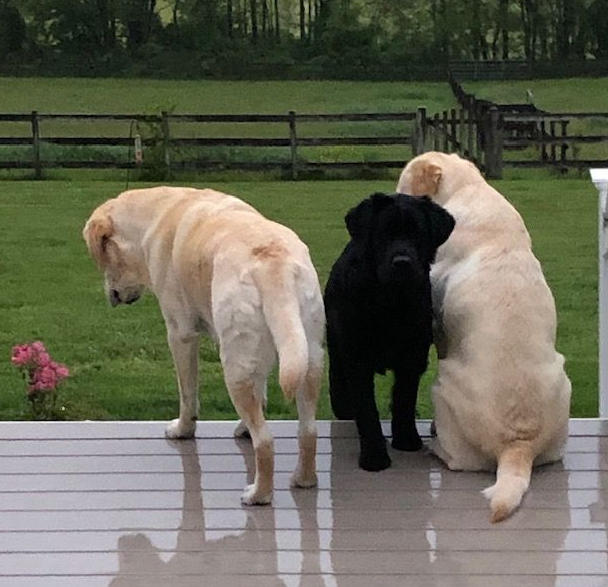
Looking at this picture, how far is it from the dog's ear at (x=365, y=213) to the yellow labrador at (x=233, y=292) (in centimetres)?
19

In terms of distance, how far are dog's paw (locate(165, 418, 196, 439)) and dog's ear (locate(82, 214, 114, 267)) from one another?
639mm

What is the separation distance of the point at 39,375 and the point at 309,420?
190 centimetres

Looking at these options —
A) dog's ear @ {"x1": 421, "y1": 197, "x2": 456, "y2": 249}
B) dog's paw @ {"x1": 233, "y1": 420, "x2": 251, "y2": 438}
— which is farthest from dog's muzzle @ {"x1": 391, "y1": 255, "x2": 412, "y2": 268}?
dog's paw @ {"x1": 233, "y1": 420, "x2": 251, "y2": 438}

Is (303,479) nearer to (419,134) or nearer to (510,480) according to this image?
(510,480)

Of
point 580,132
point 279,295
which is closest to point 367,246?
point 279,295

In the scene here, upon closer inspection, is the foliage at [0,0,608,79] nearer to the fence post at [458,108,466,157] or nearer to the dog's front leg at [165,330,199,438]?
the fence post at [458,108,466,157]

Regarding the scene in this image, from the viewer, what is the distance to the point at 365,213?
150 inches

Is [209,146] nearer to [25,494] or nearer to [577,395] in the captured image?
[577,395]

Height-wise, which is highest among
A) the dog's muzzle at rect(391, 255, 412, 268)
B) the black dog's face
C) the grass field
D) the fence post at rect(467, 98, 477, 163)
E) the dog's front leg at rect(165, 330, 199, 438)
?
the black dog's face

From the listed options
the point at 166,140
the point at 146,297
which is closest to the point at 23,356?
the point at 146,297

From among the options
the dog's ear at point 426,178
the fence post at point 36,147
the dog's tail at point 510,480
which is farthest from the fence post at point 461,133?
the dog's tail at point 510,480

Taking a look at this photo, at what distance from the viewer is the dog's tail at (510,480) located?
3.52m

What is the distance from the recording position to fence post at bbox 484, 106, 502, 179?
15.9 m

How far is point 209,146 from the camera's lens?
16.8m
